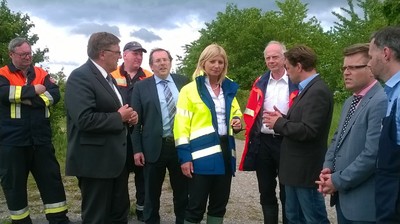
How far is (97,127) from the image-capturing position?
4215mm

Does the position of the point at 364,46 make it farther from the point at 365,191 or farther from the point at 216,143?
the point at 216,143

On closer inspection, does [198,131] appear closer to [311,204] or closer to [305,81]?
[305,81]

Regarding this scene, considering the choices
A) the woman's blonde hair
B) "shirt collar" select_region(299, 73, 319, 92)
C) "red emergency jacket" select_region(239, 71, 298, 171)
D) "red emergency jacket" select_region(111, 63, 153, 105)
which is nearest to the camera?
"shirt collar" select_region(299, 73, 319, 92)

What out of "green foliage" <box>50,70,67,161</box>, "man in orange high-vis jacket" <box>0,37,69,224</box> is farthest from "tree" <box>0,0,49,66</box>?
"man in orange high-vis jacket" <box>0,37,69,224</box>

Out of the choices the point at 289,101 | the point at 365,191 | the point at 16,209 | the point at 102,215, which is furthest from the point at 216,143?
the point at 16,209

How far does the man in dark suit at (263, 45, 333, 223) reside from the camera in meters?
4.25

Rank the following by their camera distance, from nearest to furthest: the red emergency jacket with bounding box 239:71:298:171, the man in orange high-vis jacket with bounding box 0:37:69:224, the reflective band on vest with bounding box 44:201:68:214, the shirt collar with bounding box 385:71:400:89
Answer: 1. the shirt collar with bounding box 385:71:400:89
2. the red emergency jacket with bounding box 239:71:298:171
3. the man in orange high-vis jacket with bounding box 0:37:69:224
4. the reflective band on vest with bounding box 44:201:68:214

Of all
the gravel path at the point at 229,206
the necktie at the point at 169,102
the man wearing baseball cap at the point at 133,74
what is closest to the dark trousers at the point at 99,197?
the necktie at the point at 169,102

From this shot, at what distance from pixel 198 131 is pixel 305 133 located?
43.8 inches

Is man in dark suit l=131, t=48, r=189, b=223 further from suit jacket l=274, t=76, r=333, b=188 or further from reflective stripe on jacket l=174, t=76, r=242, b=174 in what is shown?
suit jacket l=274, t=76, r=333, b=188

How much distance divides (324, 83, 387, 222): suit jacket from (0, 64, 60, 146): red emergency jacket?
3610mm

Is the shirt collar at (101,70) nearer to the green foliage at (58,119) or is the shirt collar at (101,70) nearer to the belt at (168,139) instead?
the belt at (168,139)

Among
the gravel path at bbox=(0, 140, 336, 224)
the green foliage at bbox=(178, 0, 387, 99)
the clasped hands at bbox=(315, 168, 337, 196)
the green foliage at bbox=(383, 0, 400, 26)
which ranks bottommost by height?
the gravel path at bbox=(0, 140, 336, 224)

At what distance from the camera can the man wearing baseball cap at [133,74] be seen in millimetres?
6281
